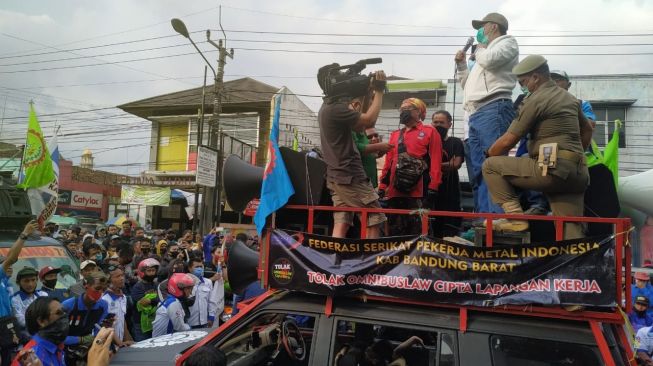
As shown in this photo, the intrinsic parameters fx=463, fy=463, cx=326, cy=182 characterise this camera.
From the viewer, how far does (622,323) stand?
8.09 ft

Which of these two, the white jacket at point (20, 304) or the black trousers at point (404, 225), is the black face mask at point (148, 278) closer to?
the white jacket at point (20, 304)

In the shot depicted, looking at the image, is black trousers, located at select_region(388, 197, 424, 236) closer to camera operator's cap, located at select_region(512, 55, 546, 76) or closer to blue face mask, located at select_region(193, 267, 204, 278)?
camera operator's cap, located at select_region(512, 55, 546, 76)

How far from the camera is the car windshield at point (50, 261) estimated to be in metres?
6.32

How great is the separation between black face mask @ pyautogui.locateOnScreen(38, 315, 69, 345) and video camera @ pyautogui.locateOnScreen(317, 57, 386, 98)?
8.35 feet

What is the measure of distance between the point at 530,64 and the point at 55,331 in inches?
152

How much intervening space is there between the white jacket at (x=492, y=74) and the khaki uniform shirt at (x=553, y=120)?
3.21 feet

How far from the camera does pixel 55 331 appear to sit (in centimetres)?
322

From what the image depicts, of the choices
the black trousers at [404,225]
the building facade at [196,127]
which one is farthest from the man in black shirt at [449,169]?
the building facade at [196,127]

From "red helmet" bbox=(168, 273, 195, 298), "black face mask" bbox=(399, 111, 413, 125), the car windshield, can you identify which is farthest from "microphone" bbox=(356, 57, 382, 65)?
the car windshield

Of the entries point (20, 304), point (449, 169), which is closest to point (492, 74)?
point (449, 169)

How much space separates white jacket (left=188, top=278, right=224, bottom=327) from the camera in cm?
605

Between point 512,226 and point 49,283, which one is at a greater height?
point 512,226

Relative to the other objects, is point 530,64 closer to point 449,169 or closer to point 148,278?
point 449,169

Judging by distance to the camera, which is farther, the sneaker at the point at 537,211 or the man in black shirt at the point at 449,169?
the man in black shirt at the point at 449,169
